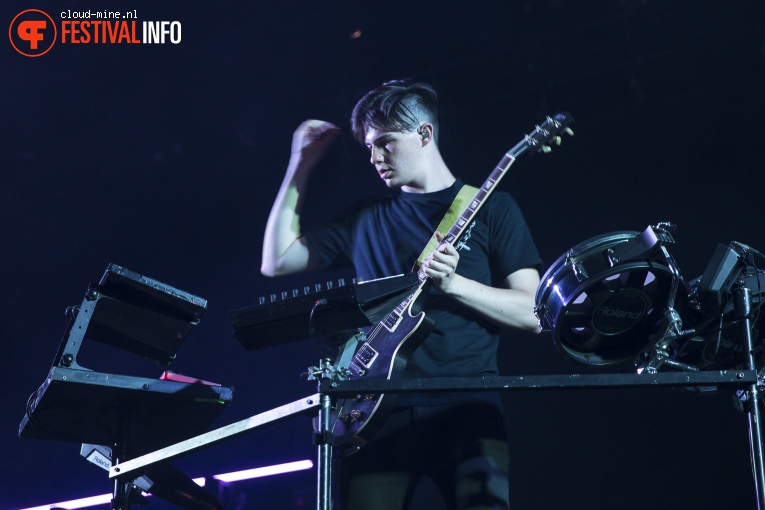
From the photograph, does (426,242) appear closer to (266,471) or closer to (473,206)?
(473,206)

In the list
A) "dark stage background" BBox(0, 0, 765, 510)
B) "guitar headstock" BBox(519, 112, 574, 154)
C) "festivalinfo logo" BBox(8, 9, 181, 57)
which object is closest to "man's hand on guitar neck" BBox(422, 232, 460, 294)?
"dark stage background" BBox(0, 0, 765, 510)

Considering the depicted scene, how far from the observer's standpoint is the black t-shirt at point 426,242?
2.92m

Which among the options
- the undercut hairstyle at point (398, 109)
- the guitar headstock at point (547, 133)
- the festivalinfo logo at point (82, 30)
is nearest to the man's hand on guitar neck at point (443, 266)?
the guitar headstock at point (547, 133)

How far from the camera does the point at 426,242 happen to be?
334 centimetres

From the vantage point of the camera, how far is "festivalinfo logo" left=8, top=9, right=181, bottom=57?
5070 mm

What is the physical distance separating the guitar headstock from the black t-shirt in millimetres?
238

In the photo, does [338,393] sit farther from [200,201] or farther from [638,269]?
[200,201]

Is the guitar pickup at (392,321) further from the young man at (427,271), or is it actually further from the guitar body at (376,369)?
the young man at (427,271)

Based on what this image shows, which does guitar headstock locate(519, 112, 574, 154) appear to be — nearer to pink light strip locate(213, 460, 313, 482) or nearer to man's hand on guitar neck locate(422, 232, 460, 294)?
man's hand on guitar neck locate(422, 232, 460, 294)

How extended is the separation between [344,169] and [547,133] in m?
1.25

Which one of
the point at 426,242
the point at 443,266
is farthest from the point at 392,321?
the point at 426,242

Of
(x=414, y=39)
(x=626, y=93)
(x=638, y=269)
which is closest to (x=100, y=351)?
(x=414, y=39)

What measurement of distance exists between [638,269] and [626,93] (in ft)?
5.77

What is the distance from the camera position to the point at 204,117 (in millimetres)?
4875
